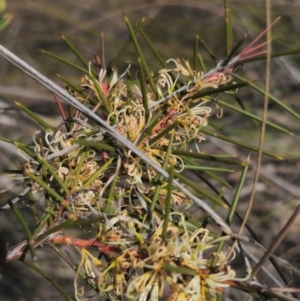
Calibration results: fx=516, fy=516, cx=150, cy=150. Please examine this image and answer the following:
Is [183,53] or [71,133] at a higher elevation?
[71,133]

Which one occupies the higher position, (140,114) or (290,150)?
A: (140,114)

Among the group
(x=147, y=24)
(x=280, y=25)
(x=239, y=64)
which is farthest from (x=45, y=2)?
(x=239, y=64)

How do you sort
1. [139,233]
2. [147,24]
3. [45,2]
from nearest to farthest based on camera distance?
[139,233] → [147,24] → [45,2]

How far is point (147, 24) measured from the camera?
1.46 m

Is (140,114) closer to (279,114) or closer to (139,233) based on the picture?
(139,233)

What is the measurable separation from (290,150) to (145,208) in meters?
0.92

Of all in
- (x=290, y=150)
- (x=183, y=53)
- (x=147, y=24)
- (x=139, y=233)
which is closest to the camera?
(x=139, y=233)

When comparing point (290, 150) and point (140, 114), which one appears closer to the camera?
point (140, 114)

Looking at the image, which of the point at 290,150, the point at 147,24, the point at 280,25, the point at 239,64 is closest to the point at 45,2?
the point at 147,24

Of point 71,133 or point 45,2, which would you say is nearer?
point 71,133

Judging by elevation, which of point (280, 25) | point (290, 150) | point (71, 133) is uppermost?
point (71, 133)

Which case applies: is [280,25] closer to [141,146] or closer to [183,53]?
[183,53]

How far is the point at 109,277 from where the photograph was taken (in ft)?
1.12

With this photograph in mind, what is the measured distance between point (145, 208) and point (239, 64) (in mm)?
144
